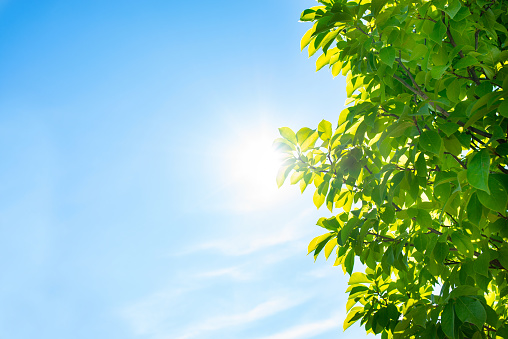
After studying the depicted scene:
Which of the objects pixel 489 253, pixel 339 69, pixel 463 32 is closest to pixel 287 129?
pixel 339 69

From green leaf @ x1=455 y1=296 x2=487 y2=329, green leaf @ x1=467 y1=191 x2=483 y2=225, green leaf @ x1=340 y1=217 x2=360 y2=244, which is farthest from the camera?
green leaf @ x1=340 y1=217 x2=360 y2=244

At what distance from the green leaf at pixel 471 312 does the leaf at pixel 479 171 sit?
833mm

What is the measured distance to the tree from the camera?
205 cm

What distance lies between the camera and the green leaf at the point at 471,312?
6.50 feet

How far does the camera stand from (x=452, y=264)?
2.80 meters

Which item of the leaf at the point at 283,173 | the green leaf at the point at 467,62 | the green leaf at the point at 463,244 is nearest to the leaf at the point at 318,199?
the leaf at the point at 283,173

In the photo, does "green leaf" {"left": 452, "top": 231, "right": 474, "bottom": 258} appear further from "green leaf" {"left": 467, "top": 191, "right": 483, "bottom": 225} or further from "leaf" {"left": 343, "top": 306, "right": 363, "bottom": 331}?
"leaf" {"left": 343, "top": 306, "right": 363, "bottom": 331}

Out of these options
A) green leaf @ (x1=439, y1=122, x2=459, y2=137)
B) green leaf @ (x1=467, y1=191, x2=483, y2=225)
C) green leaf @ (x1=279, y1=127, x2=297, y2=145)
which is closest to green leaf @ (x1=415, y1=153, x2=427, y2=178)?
green leaf @ (x1=439, y1=122, x2=459, y2=137)

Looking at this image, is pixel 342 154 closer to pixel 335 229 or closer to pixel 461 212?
pixel 335 229

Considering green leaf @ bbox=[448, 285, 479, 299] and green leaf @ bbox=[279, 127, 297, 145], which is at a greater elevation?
green leaf @ bbox=[279, 127, 297, 145]

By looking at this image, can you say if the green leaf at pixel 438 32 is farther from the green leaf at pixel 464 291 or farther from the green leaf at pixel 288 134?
the green leaf at pixel 464 291

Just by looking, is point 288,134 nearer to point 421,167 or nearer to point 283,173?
point 283,173

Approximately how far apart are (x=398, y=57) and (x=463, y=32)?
1.77ft

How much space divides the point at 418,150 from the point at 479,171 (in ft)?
1.99
